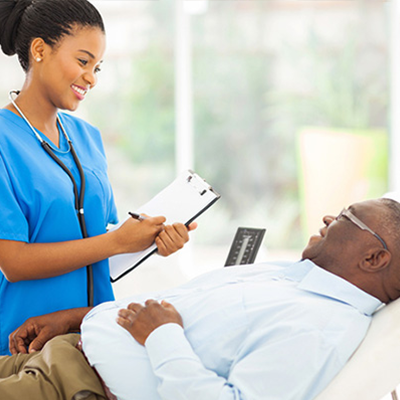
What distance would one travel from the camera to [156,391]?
1.24m

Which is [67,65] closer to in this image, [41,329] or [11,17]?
[11,17]

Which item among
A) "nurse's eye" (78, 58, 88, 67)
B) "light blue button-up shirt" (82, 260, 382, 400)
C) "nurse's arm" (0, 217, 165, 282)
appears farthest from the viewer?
"nurse's eye" (78, 58, 88, 67)

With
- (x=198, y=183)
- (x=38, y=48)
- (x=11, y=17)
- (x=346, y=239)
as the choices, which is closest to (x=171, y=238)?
(x=198, y=183)

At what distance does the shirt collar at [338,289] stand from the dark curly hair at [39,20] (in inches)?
36.2

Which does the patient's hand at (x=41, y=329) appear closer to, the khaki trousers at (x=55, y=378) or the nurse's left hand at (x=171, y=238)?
the khaki trousers at (x=55, y=378)

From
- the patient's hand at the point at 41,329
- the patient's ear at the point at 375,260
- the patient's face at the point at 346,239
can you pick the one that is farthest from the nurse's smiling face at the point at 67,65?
the patient's ear at the point at 375,260

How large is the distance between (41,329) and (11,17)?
88 centimetres

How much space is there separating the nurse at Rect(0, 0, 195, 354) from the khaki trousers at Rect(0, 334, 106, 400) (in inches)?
9.6

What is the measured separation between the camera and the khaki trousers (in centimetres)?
125

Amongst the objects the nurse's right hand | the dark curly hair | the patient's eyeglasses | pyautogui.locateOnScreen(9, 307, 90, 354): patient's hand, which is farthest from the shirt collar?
the dark curly hair

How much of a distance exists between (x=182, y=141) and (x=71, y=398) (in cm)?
327

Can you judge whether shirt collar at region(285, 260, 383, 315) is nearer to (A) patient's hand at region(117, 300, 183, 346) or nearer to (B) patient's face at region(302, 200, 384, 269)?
(B) patient's face at region(302, 200, 384, 269)

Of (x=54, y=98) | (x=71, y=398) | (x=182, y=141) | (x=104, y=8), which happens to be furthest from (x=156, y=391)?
(x=104, y=8)

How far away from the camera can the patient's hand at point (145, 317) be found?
1275mm
